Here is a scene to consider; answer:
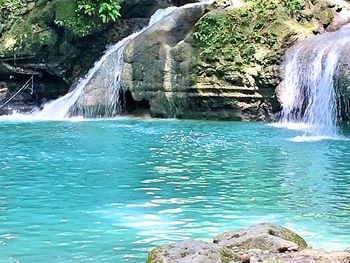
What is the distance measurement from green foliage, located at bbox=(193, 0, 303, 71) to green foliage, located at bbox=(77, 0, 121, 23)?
10.9 ft

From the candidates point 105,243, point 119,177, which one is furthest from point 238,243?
point 119,177

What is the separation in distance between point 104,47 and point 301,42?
7301 mm

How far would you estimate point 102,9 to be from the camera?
20.2 metres

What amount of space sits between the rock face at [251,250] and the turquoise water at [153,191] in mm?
870

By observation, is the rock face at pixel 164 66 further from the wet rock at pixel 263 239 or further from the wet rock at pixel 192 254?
the wet rock at pixel 192 254

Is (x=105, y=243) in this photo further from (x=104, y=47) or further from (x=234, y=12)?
(x=104, y=47)

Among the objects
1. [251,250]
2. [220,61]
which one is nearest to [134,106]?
[220,61]

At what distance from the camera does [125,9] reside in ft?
71.5

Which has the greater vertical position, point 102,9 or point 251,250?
point 102,9

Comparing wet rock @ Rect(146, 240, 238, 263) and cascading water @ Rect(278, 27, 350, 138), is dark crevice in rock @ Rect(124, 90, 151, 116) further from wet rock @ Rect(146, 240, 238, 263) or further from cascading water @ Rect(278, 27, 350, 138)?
wet rock @ Rect(146, 240, 238, 263)

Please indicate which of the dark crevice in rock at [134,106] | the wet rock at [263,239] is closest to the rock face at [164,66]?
the dark crevice in rock at [134,106]

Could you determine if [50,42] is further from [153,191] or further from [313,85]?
[153,191]

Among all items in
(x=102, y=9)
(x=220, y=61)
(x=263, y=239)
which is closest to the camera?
(x=263, y=239)

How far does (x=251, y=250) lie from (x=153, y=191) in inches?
141
